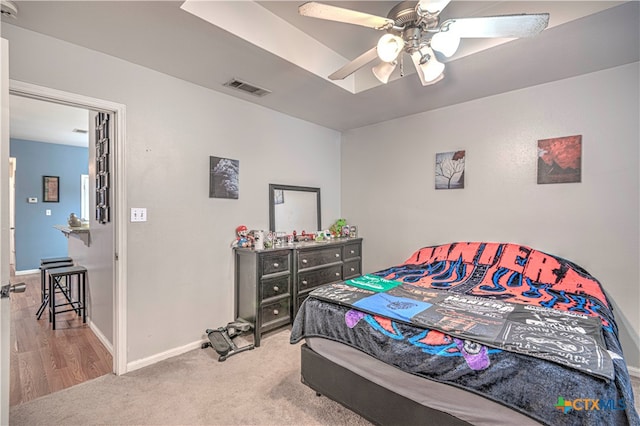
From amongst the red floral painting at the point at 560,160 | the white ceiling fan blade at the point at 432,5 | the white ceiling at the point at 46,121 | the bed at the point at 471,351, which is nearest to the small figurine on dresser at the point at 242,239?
the bed at the point at 471,351

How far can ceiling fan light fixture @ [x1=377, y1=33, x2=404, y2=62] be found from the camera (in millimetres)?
1729

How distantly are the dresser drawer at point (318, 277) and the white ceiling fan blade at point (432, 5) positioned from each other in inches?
A: 102

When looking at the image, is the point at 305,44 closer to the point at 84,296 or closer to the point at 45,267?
the point at 84,296

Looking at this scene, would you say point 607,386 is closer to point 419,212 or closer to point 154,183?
point 419,212

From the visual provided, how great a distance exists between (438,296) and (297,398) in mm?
1231

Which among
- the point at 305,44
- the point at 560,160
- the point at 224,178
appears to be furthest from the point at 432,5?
the point at 224,178

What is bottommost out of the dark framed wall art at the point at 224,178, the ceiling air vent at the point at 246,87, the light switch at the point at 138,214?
the light switch at the point at 138,214

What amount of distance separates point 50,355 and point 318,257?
2657 millimetres

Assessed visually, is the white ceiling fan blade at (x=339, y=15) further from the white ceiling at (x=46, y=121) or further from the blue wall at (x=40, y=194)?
the blue wall at (x=40, y=194)

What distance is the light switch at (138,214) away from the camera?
2.48m

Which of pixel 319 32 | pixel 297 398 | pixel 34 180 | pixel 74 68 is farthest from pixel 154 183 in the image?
pixel 34 180

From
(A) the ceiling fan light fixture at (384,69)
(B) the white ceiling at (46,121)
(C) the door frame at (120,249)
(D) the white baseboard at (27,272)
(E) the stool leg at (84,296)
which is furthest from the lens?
(D) the white baseboard at (27,272)

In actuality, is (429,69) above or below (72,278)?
above

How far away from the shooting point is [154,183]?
2.60m
